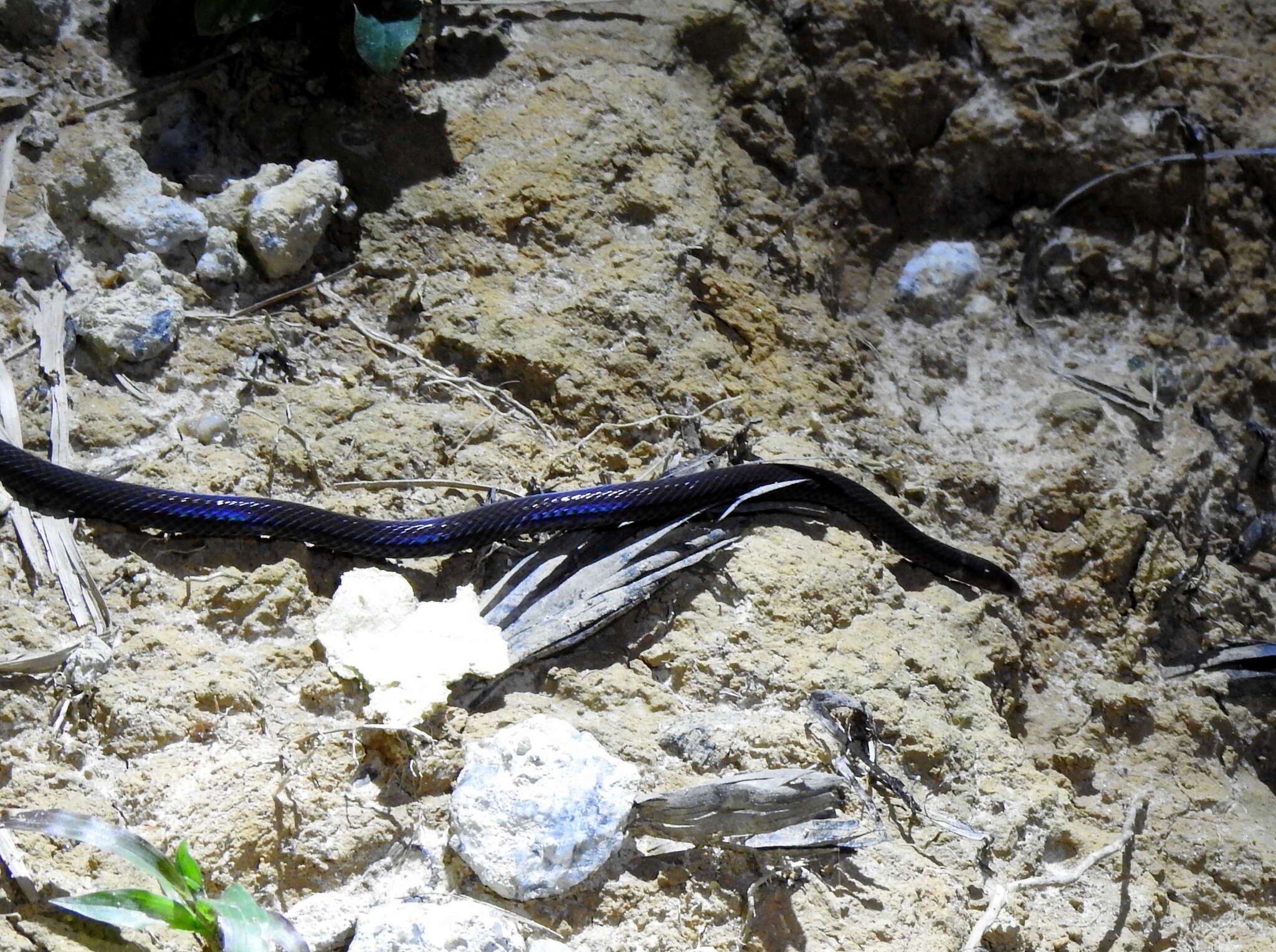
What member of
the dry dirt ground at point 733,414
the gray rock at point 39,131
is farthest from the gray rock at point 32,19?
the gray rock at point 39,131

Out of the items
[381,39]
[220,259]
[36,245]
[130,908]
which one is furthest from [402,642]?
[381,39]

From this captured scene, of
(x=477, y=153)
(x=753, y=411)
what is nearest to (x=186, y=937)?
(x=753, y=411)

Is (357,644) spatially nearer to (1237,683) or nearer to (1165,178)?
(1237,683)

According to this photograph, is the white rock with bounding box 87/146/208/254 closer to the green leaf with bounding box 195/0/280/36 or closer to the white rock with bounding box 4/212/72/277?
the white rock with bounding box 4/212/72/277

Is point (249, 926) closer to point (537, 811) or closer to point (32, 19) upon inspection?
point (537, 811)

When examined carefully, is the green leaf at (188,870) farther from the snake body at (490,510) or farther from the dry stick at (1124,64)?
the dry stick at (1124,64)

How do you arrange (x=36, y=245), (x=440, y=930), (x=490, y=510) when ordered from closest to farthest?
(x=440, y=930) < (x=490, y=510) < (x=36, y=245)
